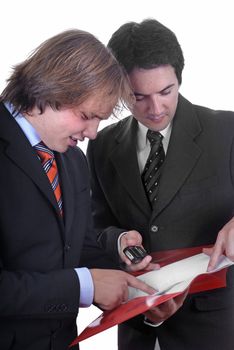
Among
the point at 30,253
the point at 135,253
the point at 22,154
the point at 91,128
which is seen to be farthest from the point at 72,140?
the point at 135,253

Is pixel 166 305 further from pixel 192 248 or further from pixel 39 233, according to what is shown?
pixel 39 233

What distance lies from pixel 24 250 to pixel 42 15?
1917 mm

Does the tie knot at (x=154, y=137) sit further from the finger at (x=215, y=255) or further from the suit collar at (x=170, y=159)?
the finger at (x=215, y=255)

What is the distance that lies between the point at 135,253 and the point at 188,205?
304 millimetres

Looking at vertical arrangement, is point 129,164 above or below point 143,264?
above

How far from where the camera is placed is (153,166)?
6.74 ft

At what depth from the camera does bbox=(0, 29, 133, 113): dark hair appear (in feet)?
4.86

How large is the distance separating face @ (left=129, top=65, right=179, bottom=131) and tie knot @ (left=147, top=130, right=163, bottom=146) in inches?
2.8

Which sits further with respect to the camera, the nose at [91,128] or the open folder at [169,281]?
the nose at [91,128]

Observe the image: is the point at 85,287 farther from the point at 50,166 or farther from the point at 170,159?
the point at 170,159

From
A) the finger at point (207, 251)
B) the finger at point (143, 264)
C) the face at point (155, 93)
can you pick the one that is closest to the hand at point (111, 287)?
the finger at point (143, 264)

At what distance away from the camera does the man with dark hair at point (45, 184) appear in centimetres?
146

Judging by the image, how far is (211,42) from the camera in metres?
3.22

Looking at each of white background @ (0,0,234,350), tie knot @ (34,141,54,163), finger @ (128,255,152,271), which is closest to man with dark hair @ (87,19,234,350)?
finger @ (128,255,152,271)
